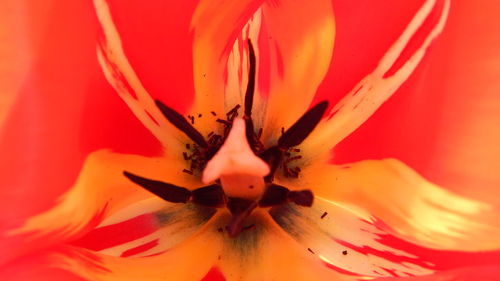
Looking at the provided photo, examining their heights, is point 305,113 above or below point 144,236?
above

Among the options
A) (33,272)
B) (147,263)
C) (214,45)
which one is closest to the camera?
(33,272)

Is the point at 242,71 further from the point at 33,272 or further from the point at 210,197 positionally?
the point at 33,272

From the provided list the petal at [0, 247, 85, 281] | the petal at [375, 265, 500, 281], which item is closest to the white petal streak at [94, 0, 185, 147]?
the petal at [0, 247, 85, 281]

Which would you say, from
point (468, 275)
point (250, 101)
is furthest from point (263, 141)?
point (468, 275)

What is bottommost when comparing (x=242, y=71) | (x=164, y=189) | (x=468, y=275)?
(x=468, y=275)

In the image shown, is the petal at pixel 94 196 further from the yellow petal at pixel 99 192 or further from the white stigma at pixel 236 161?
the white stigma at pixel 236 161

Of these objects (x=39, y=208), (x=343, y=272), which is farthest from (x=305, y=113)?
(x=39, y=208)

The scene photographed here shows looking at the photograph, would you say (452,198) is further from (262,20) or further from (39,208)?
(39,208)
